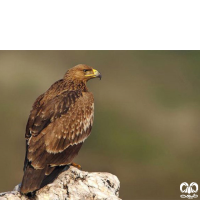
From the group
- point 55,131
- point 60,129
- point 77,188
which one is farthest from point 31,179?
point 60,129

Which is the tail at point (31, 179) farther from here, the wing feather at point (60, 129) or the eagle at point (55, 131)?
the wing feather at point (60, 129)

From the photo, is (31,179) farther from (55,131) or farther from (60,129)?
(60,129)

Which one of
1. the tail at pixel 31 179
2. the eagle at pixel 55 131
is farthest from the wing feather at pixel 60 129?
the tail at pixel 31 179

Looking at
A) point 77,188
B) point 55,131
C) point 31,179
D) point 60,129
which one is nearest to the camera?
point 31,179

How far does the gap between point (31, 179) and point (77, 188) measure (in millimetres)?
940

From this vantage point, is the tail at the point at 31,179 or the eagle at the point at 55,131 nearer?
the tail at the point at 31,179

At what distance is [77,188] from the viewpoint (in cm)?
1236

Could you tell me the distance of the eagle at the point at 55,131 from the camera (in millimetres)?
12281

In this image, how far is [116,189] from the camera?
42.9ft

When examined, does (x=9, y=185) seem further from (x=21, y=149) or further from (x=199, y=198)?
(x=199, y=198)

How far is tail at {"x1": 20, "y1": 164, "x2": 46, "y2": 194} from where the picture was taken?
11844 millimetres

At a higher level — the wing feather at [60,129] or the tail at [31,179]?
the wing feather at [60,129]

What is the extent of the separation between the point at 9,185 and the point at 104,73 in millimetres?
14934

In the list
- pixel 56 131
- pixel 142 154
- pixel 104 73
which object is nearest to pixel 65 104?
pixel 56 131
